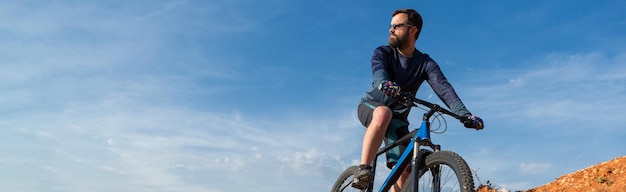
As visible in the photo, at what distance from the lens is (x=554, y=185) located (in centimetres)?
1398

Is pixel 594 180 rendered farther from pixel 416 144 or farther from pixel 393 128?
pixel 416 144

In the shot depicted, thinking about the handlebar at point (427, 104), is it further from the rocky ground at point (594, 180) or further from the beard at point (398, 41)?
the rocky ground at point (594, 180)

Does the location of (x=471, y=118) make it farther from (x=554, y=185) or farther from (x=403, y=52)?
(x=554, y=185)

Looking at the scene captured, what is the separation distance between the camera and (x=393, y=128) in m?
6.56

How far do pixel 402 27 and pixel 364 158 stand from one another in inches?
54.2

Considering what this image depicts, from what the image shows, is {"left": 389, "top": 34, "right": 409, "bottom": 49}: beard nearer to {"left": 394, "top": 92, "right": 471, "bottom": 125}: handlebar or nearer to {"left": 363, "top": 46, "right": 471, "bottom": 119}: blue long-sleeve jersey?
{"left": 363, "top": 46, "right": 471, "bottom": 119}: blue long-sleeve jersey

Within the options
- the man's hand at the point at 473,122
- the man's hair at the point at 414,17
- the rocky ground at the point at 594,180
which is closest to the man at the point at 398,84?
the man's hair at the point at 414,17

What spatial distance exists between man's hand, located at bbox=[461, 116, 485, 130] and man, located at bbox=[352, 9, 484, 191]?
13.6 inches

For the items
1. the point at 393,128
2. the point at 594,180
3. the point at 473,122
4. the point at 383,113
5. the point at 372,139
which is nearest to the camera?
the point at 473,122

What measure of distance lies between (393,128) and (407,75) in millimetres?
602

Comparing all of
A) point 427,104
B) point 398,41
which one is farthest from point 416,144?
point 398,41

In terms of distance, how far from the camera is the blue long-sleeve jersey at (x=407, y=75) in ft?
20.3

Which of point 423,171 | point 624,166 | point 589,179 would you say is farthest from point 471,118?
point 624,166

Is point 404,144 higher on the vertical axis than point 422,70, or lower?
lower
